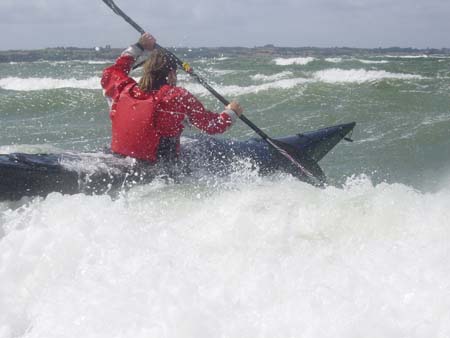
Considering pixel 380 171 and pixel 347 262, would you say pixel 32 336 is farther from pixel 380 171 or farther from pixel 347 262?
pixel 380 171

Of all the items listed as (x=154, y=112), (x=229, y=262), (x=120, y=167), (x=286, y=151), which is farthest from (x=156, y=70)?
(x=229, y=262)

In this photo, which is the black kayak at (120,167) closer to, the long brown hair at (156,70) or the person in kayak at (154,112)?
the person in kayak at (154,112)

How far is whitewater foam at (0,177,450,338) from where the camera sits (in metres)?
2.48

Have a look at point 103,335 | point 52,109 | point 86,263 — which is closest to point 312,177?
point 86,263

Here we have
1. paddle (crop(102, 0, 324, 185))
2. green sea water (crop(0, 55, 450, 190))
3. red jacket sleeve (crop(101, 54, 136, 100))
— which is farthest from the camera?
green sea water (crop(0, 55, 450, 190))

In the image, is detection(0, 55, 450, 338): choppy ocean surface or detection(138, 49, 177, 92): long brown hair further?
detection(138, 49, 177, 92): long brown hair

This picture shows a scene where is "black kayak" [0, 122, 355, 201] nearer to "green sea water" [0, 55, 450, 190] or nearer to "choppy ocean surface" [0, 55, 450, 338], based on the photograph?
"choppy ocean surface" [0, 55, 450, 338]

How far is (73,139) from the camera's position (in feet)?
32.8

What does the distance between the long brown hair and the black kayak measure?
659mm

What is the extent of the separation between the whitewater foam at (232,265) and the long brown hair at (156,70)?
1029 millimetres

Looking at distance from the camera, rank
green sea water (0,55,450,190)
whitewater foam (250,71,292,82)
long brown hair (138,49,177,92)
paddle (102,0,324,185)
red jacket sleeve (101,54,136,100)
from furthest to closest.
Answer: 1. whitewater foam (250,71,292,82)
2. green sea water (0,55,450,190)
3. paddle (102,0,324,185)
4. red jacket sleeve (101,54,136,100)
5. long brown hair (138,49,177,92)

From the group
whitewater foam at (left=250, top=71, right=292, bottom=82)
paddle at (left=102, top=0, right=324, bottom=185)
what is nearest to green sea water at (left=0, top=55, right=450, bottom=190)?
whitewater foam at (left=250, top=71, right=292, bottom=82)

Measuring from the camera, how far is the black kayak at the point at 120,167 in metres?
4.23

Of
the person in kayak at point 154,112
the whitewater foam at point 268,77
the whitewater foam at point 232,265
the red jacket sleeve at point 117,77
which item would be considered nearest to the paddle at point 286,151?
the red jacket sleeve at point 117,77
